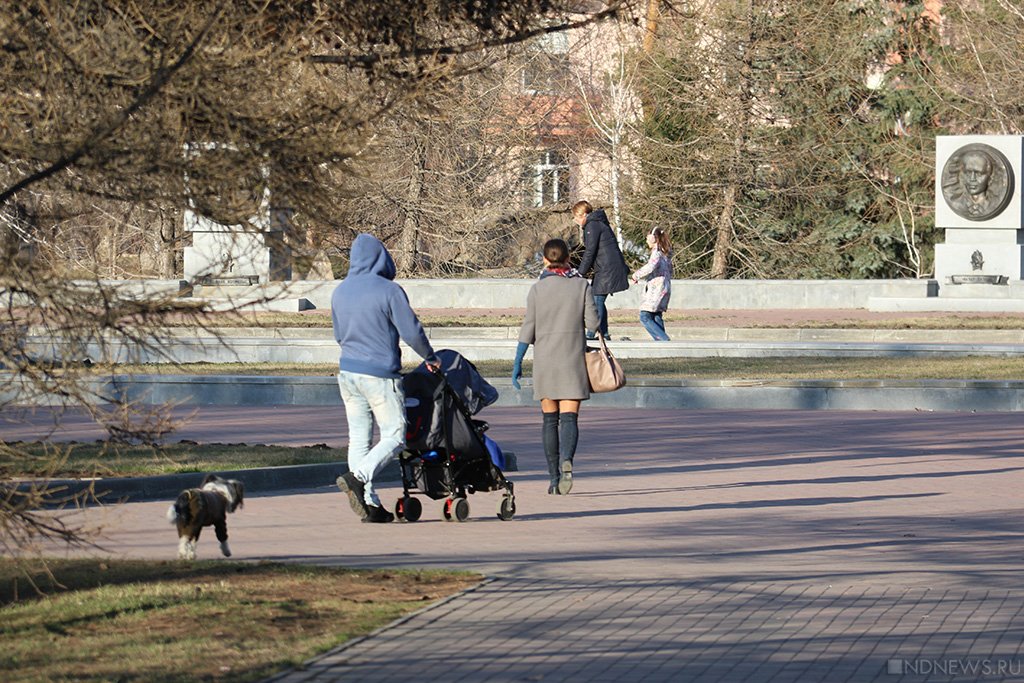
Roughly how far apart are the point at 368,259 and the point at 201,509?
215 cm

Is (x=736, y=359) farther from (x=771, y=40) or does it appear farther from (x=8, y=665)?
(x=771, y=40)

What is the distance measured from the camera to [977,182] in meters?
32.3

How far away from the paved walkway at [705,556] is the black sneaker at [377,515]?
0.07 m

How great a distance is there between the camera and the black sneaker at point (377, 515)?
9.83 meters

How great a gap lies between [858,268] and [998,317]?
34.6 ft

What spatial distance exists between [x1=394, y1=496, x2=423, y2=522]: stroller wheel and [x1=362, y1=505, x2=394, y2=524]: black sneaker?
0.20ft

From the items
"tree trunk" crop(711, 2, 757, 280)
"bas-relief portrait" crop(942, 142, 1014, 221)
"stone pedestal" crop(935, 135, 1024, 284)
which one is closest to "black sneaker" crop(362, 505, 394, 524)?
"stone pedestal" crop(935, 135, 1024, 284)

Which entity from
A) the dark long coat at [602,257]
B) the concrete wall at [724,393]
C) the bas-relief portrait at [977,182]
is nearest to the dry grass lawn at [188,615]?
the concrete wall at [724,393]

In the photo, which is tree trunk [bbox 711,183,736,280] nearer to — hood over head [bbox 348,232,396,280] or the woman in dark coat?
the woman in dark coat

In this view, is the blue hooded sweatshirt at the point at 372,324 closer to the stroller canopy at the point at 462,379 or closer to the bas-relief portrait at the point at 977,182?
the stroller canopy at the point at 462,379

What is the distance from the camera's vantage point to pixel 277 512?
10398mm

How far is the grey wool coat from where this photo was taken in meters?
10.9

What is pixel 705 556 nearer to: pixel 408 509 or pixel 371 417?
pixel 408 509

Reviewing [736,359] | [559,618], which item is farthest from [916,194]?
[559,618]
